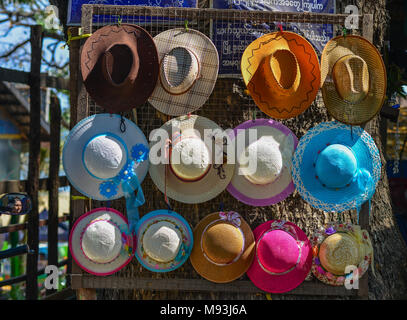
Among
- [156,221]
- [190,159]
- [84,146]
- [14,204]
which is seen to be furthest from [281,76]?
[14,204]

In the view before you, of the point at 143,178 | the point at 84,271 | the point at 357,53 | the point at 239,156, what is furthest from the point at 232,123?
the point at 84,271

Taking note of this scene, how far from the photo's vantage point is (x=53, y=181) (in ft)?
15.1

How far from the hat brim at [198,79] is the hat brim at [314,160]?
742 mm

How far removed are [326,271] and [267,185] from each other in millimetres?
710

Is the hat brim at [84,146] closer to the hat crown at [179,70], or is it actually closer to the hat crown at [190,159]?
the hat crown at [190,159]

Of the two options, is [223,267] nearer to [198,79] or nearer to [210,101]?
[210,101]

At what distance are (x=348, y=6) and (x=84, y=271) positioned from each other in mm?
2705

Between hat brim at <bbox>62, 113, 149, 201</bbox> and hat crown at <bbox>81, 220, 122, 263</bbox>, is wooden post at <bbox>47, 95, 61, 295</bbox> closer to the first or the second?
hat brim at <bbox>62, 113, 149, 201</bbox>

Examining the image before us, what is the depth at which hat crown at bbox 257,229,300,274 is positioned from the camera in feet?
8.46

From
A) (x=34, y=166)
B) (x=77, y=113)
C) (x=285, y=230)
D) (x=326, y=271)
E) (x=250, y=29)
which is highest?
(x=250, y=29)

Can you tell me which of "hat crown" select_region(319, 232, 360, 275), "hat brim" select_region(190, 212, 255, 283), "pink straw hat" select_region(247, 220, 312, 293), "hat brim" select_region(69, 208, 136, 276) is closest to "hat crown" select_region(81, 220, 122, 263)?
"hat brim" select_region(69, 208, 136, 276)

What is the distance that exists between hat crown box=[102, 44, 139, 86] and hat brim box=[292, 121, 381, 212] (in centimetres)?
121

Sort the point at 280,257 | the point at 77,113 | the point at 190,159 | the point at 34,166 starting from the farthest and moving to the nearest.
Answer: the point at 34,166 → the point at 77,113 → the point at 280,257 → the point at 190,159

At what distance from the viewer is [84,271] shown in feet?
9.14
